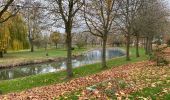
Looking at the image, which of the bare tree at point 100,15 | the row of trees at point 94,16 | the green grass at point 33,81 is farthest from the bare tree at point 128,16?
the green grass at point 33,81

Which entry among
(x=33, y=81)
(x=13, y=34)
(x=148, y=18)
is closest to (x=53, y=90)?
(x=33, y=81)

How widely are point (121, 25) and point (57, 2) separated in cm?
1978

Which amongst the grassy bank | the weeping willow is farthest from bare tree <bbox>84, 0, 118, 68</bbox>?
the weeping willow

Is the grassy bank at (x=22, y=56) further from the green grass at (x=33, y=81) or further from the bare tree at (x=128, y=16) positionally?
the green grass at (x=33, y=81)

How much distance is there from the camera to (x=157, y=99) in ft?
30.8

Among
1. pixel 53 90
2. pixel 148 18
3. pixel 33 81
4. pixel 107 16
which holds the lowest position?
pixel 33 81

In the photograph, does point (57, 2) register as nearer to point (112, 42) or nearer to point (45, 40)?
point (45, 40)

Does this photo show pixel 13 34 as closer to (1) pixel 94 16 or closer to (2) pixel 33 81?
(1) pixel 94 16

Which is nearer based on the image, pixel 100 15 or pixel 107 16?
pixel 107 16

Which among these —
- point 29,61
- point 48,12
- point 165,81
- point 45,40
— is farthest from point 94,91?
point 45,40

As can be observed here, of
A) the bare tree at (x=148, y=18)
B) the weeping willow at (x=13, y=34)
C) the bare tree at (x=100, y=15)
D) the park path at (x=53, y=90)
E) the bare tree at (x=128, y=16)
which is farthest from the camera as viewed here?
the weeping willow at (x=13, y=34)

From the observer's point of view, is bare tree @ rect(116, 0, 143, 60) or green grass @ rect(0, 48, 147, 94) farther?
bare tree @ rect(116, 0, 143, 60)

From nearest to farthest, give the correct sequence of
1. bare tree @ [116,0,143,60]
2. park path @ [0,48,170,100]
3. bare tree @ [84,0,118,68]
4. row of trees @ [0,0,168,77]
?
park path @ [0,48,170,100]
row of trees @ [0,0,168,77]
bare tree @ [84,0,118,68]
bare tree @ [116,0,143,60]

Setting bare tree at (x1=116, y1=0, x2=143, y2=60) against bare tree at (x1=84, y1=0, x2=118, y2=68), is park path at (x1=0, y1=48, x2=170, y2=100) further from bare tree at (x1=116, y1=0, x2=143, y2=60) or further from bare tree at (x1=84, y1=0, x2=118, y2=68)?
bare tree at (x1=116, y1=0, x2=143, y2=60)
